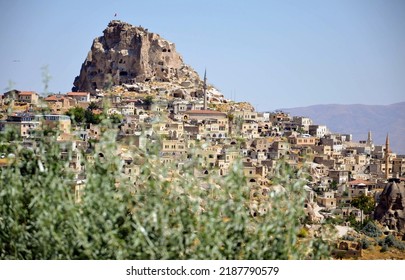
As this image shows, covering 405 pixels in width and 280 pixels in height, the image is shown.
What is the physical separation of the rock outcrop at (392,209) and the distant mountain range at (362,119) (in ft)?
54.5

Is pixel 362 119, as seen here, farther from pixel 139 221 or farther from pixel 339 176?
pixel 139 221

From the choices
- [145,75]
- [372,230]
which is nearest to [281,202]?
[372,230]

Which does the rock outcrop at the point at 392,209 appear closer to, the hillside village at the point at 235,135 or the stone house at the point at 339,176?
the hillside village at the point at 235,135

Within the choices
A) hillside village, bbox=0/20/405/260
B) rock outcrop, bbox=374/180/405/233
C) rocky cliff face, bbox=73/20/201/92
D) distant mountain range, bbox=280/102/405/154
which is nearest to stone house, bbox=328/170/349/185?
hillside village, bbox=0/20/405/260

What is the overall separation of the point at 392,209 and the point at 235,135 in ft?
14.3

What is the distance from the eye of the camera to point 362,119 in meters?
45.8

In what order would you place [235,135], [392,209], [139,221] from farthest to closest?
[235,135], [392,209], [139,221]

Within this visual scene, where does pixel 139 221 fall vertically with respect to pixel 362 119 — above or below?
below

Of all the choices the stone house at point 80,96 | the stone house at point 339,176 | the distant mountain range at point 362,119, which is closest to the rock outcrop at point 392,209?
the stone house at point 339,176

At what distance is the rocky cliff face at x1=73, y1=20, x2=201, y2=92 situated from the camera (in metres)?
40.6

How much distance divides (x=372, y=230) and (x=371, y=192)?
303 inches

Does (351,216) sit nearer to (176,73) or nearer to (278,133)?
(278,133)

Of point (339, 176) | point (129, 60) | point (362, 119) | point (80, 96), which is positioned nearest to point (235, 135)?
point (339, 176)

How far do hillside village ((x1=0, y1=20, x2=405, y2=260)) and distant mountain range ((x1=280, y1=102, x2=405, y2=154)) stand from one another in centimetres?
126
